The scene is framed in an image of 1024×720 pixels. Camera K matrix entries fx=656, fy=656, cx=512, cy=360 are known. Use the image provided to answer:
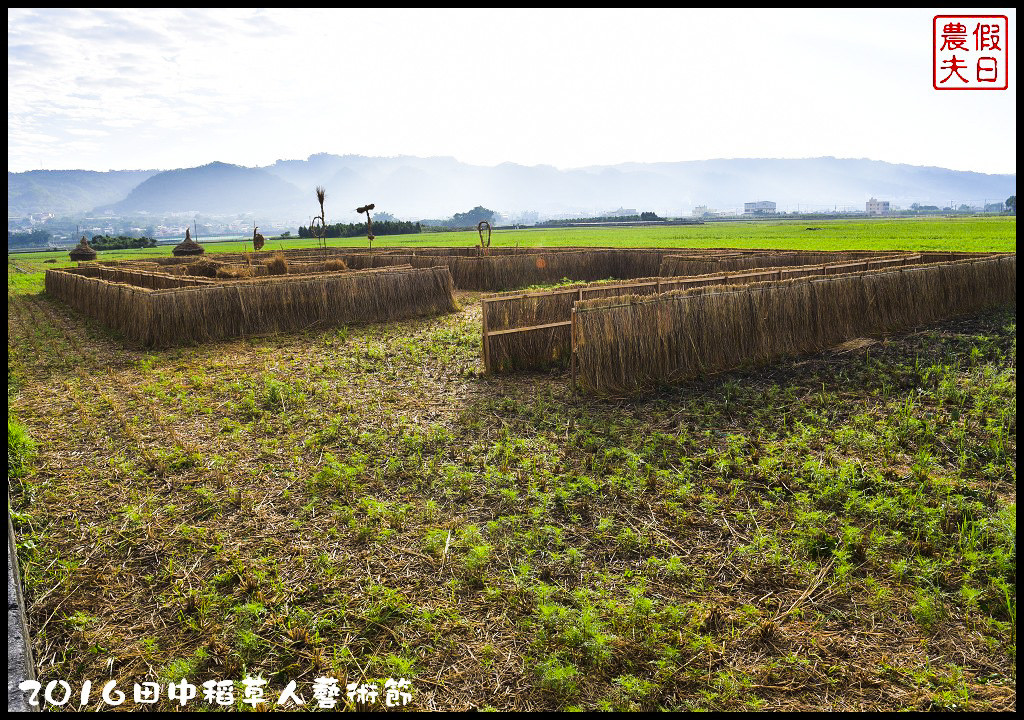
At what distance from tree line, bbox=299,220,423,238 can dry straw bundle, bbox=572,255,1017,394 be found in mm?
45818

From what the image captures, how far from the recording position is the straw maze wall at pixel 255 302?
1267cm

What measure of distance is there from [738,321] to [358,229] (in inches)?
2406

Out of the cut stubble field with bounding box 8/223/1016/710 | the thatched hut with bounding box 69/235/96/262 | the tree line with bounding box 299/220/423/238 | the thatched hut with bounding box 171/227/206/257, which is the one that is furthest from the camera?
the tree line with bounding box 299/220/423/238

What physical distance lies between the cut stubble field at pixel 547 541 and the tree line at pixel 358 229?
47.9 m

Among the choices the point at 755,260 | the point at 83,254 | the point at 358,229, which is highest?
the point at 358,229

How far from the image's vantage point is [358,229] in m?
66.1

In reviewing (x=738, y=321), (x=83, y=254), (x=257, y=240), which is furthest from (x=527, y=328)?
(x=83, y=254)

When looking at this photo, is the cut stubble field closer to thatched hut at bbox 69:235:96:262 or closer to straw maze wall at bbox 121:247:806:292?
straw maze wall at bbox 121:247:806:292

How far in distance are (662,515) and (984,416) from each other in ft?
14.1

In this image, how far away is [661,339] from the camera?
8.60m

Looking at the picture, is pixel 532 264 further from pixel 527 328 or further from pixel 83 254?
pixel 83 254

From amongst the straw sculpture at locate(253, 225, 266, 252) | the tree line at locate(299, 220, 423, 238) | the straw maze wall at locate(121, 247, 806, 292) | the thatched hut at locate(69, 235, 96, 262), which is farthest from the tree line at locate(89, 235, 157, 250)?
the straw sculpture at locate(253, 225, 266, 252)

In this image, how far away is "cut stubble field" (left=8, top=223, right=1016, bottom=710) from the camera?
337 cm

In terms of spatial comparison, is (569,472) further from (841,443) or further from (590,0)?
(590,0)
